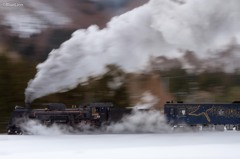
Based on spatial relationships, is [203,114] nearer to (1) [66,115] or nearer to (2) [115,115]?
(2) [115,115]

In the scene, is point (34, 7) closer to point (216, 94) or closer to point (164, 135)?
point (164, 135)

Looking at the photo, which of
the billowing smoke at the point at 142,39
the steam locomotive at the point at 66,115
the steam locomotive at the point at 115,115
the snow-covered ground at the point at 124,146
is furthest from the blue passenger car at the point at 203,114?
the billowing smoke at the point at 142,39

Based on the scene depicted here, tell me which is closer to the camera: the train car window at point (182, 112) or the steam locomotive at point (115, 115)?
the steam locomotive at point (115, 115)

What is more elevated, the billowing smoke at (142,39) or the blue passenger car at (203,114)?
the billowing smoke at (142,39)

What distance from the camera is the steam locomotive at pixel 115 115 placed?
7523 millimetres

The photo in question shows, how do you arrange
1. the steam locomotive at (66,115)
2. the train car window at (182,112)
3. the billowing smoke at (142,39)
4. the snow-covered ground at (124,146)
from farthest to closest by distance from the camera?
the billowing smoke at (142,39) → the train car window at (182,112) → the steam locomotive at (66,115) → the snow-covered ground at (124,146)

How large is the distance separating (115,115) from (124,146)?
6.20 ft

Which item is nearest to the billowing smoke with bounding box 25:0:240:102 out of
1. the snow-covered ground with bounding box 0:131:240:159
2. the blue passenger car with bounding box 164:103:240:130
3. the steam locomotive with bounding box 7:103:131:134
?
the steam locomotive with bounding box 7:103:131:134

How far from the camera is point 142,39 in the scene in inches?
334

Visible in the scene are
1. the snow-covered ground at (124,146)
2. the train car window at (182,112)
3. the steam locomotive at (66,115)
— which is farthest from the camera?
the train car window at (182,112)

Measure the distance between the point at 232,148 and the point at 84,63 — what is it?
419cm

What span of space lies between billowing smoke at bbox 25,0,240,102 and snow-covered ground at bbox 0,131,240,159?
71.1 inches

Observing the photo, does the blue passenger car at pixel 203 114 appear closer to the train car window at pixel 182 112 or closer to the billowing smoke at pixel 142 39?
the train car window at pixel 182 112

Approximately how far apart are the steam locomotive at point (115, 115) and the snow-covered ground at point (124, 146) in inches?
14.7
